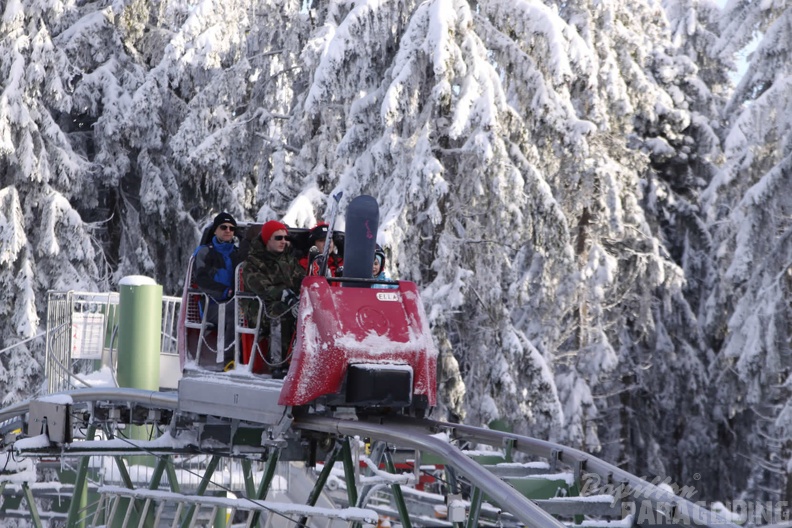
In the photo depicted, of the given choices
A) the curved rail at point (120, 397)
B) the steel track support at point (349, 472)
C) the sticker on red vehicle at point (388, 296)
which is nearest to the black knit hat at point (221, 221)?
the curved rail at point (120, 397)

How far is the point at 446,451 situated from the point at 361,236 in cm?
167

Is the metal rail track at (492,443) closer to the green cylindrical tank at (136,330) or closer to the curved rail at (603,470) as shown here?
the curved rail at (603,470)

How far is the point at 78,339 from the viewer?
1280 centimetres

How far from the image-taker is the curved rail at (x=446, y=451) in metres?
4.96

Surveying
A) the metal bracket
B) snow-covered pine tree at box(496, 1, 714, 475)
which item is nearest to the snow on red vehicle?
the metal bracket

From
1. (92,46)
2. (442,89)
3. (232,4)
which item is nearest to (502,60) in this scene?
(442,89)

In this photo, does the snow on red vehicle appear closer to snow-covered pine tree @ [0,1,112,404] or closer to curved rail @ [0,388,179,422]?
curved rail @ [0,388,179,422]

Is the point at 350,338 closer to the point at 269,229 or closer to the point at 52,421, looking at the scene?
the point at 269,229

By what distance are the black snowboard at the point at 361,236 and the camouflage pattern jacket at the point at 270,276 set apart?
59cm

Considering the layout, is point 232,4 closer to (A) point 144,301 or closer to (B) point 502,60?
(B) point 502,60

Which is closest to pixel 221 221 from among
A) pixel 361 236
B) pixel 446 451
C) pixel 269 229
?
pixel 269 229

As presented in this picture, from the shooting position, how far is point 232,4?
20312mm

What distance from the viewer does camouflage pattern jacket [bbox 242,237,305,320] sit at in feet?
24.0

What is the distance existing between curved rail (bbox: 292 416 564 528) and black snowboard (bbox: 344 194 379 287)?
3.31 ft
